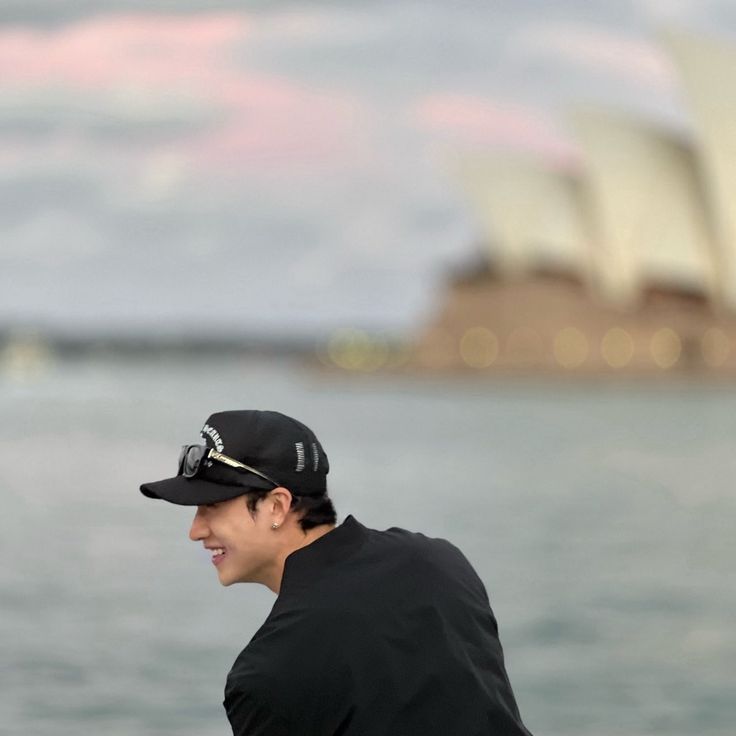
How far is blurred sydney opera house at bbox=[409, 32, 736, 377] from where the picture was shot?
48500 mm

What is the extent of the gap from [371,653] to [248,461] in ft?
0.84

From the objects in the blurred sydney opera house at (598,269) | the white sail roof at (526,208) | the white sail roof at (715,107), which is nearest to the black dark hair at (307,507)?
the white sail roof at (715,107)

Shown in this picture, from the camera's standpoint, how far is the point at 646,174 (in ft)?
159

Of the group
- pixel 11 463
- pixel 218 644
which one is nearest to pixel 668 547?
pixel 218 644

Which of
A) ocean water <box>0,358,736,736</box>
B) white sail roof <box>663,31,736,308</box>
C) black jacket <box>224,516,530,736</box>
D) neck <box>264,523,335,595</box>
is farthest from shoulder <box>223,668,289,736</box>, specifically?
white sail roof <box>663,31,736,308</box>

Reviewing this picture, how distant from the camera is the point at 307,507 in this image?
1.85 metres

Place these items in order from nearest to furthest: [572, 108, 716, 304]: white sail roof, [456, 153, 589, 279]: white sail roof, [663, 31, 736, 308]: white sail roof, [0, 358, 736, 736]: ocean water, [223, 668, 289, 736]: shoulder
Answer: [223, 668, 289, 736]: shoulder, [0, 358, 736, 736]: ocean water, [663, 31, 736, 308]: white sail roof, [572, 108, 716, 304]: white sail roof, [456, 153, 589, 279]: white sail roof

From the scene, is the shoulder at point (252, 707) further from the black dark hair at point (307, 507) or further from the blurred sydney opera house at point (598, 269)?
the blurred sydney opera house at point (598, 269)

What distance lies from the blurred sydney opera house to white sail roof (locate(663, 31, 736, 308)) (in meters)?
1.40

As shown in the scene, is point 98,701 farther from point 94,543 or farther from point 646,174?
point 646,174

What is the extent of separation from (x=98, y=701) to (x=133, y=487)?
1057 centimetres

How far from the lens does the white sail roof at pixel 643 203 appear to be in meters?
48.0

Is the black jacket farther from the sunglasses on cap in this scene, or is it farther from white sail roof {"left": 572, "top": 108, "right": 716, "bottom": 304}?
white sail roof {"left": 572, "top": 108, "right": 716, "bottom": 304}

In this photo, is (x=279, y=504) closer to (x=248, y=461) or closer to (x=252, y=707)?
(x=248, y=461)
